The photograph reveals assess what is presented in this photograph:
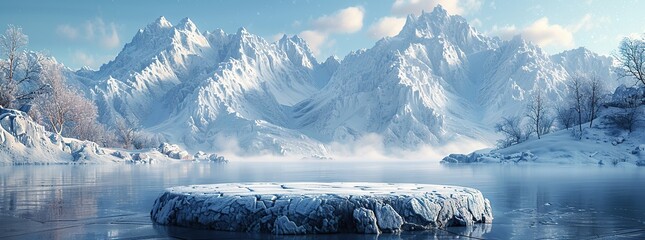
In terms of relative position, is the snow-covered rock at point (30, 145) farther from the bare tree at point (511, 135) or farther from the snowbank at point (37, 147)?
the bare tree at point (511, 135)

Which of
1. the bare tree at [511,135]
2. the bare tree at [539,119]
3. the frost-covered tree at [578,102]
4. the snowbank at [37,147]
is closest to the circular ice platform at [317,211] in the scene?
the snowbank at [37,147]

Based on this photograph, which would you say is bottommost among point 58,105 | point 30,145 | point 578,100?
point 30,145

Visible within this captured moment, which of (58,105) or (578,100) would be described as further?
(58,105)

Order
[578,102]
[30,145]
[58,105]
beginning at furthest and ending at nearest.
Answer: [58,105] → [578,102] → [30,145]

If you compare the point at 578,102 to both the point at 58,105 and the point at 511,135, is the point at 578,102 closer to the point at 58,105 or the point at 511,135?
the point at 511,135

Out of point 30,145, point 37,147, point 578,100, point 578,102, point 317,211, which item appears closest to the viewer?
point 317,211

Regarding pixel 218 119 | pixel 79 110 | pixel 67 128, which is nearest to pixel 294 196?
pixel 79 110

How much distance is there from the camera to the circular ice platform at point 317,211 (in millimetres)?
11148

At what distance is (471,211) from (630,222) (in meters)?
3.78

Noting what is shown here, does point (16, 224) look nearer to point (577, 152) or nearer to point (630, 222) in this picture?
point (630, 222)

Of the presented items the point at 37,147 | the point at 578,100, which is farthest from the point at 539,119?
the point at 37,147

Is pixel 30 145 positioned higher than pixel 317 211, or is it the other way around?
pixel 30 145

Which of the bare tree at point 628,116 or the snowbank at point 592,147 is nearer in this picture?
the snowbank at point 592,147

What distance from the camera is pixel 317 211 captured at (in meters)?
11.1
